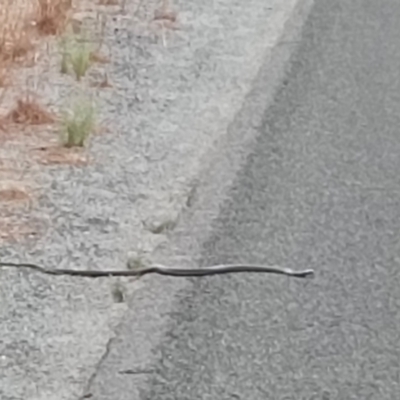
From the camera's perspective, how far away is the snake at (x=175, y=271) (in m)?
4.87

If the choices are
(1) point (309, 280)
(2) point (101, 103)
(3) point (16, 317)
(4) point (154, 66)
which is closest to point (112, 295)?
(3) point (16, 317)

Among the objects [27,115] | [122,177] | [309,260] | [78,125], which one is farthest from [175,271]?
[27,115]

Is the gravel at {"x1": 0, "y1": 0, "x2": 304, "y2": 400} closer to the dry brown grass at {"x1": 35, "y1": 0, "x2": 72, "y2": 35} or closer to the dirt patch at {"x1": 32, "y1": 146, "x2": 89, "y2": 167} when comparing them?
the dirt patch at {"x1": 32, "y1": 146, "x2": 89, "y2": 167}

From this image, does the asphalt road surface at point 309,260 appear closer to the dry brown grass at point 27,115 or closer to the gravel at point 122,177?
the gravel at point 122,177

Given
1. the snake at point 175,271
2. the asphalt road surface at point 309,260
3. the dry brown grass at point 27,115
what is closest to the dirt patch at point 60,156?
the dry brown grass at point 27,115

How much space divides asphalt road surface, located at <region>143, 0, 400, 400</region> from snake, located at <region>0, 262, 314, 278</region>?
0.05 metres

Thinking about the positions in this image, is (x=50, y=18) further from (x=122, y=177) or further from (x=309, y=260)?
(x=309, y=260)

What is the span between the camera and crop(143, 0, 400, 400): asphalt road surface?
14.2 feet

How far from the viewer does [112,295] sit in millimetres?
4742

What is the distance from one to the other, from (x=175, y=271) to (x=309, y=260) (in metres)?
0.51

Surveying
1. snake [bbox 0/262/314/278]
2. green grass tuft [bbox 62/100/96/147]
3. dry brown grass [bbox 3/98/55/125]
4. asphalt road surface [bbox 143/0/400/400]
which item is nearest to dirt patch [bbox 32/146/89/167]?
green grass tuft [bbox 62/100/96/147]

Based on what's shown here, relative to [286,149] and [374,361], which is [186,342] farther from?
[286,149]

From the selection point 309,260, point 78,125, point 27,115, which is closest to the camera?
point 309,260

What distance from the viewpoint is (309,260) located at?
518 centimetres
